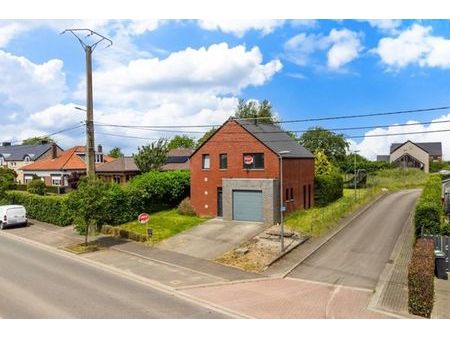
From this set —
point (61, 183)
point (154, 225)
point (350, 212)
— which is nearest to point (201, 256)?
point (154, 225)

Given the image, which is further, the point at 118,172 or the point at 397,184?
the point at 397,184

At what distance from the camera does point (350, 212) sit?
37.0 meters

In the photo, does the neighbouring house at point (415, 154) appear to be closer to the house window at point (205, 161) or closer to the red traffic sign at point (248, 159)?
the house window at point (205, 161)

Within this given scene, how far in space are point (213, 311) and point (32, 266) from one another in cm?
1133

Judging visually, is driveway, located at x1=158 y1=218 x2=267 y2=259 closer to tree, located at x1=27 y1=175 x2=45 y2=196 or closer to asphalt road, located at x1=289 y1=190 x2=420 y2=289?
asphalt road, located at x1=289 y1=190 x2=420 y2=289

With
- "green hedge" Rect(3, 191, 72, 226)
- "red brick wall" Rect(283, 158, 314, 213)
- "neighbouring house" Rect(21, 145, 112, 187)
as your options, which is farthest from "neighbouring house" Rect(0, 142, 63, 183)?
"red brick wall" Rect(283, 158, 314, 213)

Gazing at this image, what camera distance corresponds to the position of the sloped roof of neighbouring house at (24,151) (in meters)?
74.9

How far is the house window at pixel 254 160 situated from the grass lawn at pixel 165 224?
210 inches

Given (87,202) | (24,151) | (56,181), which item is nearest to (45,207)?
(87,202)

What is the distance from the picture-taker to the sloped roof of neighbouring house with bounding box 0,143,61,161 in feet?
246

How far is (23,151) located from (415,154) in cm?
8285

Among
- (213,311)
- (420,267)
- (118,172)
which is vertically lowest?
(213,311)

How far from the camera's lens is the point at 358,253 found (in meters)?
24.2

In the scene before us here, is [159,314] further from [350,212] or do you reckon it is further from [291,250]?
[350,212]
